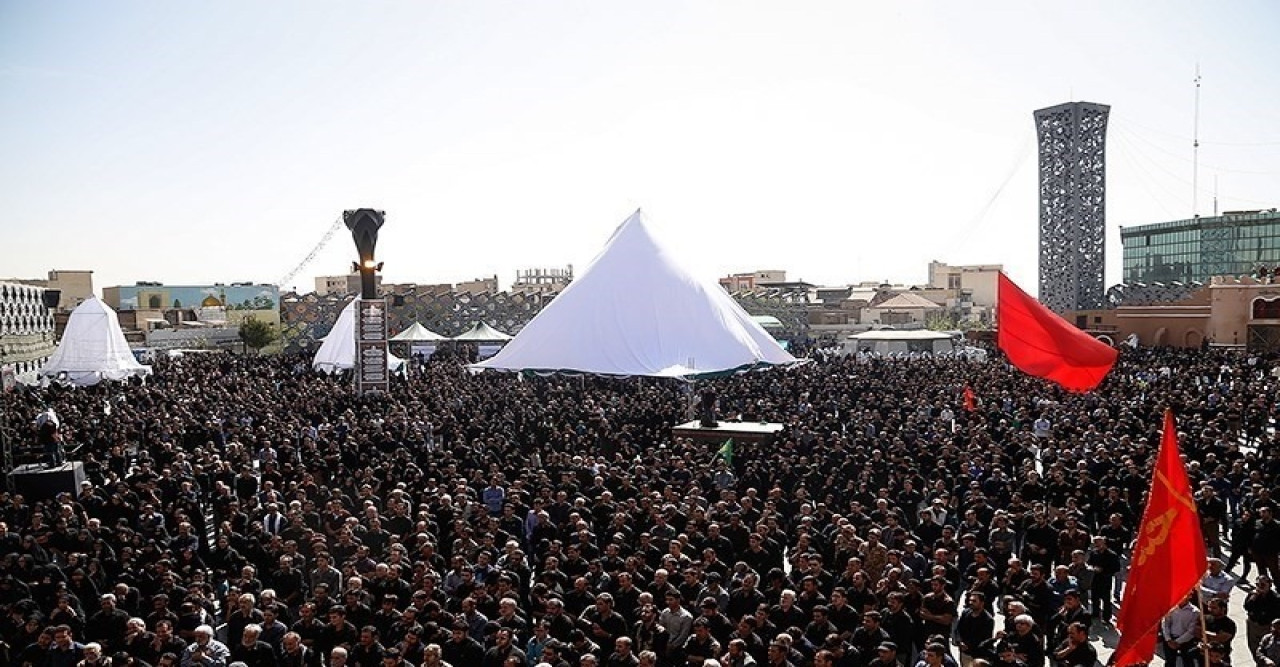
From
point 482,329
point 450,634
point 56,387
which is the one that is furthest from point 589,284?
point 482,329

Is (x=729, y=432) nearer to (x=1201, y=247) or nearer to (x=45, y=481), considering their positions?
(x=45, y=481)

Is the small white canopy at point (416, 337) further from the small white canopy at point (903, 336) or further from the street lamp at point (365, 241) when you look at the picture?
the small white canopy at point (903, 336)

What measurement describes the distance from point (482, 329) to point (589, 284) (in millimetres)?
24583

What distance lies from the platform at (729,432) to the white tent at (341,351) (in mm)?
16738

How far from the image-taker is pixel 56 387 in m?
28.5

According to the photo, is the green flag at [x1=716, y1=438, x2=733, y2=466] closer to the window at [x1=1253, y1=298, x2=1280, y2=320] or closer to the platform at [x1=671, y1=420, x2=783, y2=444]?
the platform at [x1=671, y1=420, x2=783, y2=444]

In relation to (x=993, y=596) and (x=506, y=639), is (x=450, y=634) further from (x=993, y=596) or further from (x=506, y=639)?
(x=993, y=596)

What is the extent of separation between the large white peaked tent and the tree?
49623 millimetres

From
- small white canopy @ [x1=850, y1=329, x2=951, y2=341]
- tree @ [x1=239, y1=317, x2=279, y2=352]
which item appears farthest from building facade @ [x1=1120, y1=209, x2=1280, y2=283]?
tree @ [x1=239, y1=317, x2=279, y2=352]

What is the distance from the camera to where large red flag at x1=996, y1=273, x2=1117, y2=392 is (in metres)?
9.95

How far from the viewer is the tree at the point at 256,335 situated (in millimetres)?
62594

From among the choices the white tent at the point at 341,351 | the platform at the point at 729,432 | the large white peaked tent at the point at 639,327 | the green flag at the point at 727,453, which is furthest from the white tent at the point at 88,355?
the green flag at the point at 727,453

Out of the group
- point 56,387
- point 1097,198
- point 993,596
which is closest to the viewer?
point 993,596

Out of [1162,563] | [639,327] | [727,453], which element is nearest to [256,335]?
[639,327]
